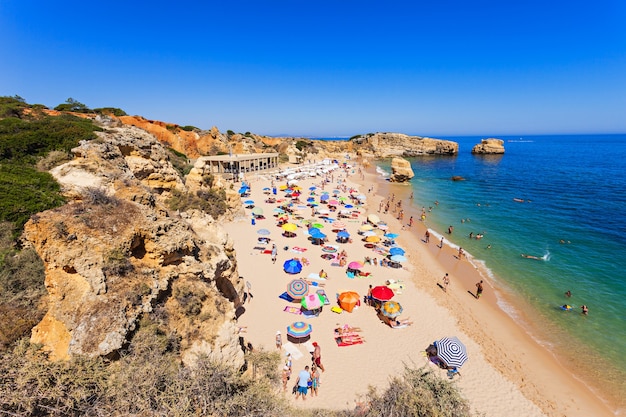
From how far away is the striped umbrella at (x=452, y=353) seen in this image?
30.7 ft

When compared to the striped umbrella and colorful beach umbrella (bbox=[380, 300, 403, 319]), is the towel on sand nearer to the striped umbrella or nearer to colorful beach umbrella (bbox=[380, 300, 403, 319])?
colorful beach umbrella (bbox=[380, 300, 403, 319])

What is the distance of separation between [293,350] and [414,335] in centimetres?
485

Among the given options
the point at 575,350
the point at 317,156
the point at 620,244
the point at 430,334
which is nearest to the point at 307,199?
the point at 430,334

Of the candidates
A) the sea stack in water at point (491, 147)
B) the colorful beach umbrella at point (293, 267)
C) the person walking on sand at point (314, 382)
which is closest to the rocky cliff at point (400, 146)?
the sea stack in water at point (491, 147)

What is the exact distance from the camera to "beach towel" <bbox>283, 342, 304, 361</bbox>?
31.1 ft

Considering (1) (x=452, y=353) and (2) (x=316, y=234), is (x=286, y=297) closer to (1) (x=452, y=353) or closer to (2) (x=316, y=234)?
(2) (x=316, y=234)

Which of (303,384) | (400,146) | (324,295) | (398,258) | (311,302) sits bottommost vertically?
(303,384)

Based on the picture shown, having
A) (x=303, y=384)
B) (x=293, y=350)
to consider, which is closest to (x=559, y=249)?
(x=293, y=350)

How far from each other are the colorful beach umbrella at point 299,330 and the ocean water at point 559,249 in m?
9.92

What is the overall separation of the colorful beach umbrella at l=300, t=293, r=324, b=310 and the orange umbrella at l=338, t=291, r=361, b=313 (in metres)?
0.91

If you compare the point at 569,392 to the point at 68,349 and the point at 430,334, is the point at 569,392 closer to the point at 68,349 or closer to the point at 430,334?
the point at 430,334

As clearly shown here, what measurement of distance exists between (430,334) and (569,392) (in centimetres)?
443

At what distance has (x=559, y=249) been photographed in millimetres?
19875

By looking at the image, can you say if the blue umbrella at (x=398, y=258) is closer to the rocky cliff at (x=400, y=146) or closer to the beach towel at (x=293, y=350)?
the beach towel at (x=293, y=350)
